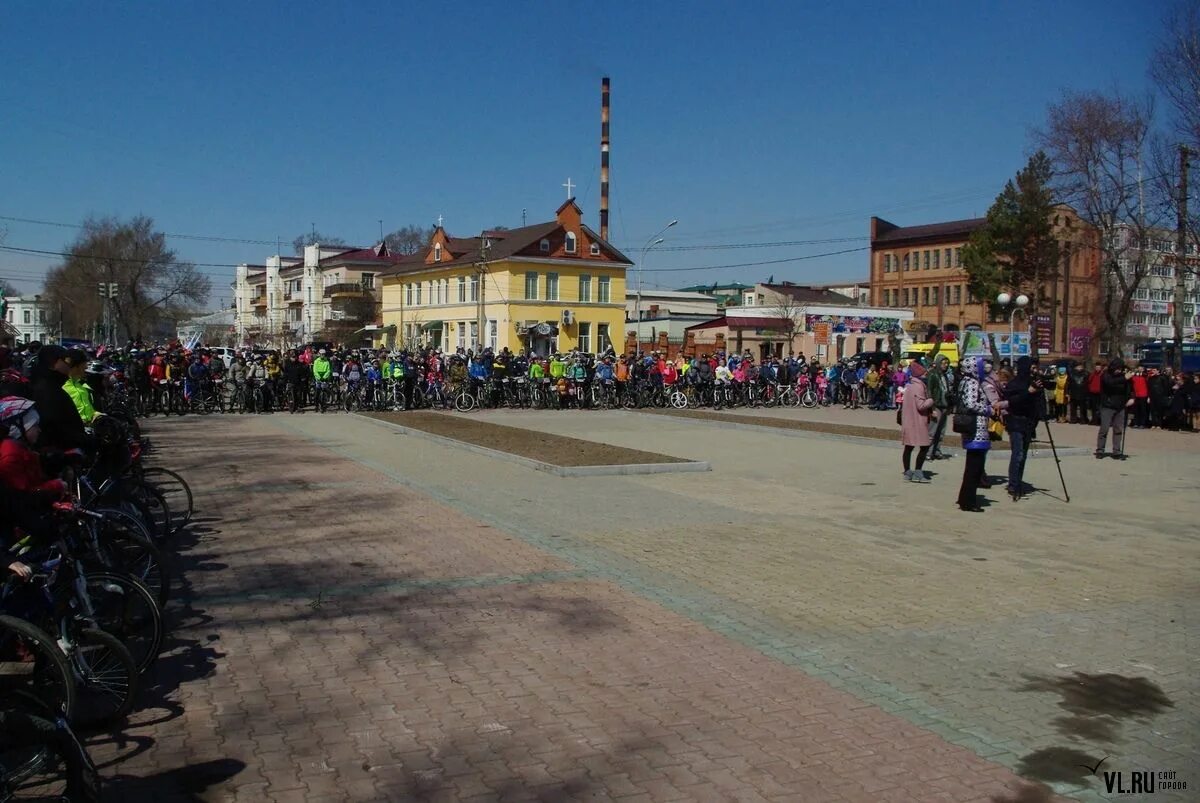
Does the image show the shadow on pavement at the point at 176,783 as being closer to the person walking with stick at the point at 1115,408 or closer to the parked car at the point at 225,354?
the person walking with stick at the point at 1115,408

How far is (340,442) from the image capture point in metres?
19.6

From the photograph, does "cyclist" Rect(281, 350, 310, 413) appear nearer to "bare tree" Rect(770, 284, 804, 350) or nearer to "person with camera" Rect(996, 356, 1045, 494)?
"person with camera" Rect(996, 356, 1045, 494)

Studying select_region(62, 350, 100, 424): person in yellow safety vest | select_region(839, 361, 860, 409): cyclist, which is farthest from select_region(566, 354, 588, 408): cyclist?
select_region(62, 350, 100, 424): person in yellow safety vest

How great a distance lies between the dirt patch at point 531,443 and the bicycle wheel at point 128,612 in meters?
9.53

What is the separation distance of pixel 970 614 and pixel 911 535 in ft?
10.2

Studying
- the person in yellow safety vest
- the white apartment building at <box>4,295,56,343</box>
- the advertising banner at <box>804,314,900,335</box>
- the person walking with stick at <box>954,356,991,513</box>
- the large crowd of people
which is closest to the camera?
the person in yellow safety vest

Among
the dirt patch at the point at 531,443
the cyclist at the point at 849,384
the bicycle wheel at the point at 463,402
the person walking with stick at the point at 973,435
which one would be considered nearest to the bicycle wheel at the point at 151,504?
the dirt patch at the point at 531,443

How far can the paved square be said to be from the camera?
180 inches

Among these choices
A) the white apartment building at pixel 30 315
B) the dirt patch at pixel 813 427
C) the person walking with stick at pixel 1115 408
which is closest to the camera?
the person walking with stick at pixel 1115 408

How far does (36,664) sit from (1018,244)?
65.4m

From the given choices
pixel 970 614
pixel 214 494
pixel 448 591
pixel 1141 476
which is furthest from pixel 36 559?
pixel 1141 476

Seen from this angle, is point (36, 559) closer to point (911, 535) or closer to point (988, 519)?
point (911, 535)

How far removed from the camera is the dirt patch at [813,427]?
69.2 ft

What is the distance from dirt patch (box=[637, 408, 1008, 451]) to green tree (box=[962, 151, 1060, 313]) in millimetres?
40182
